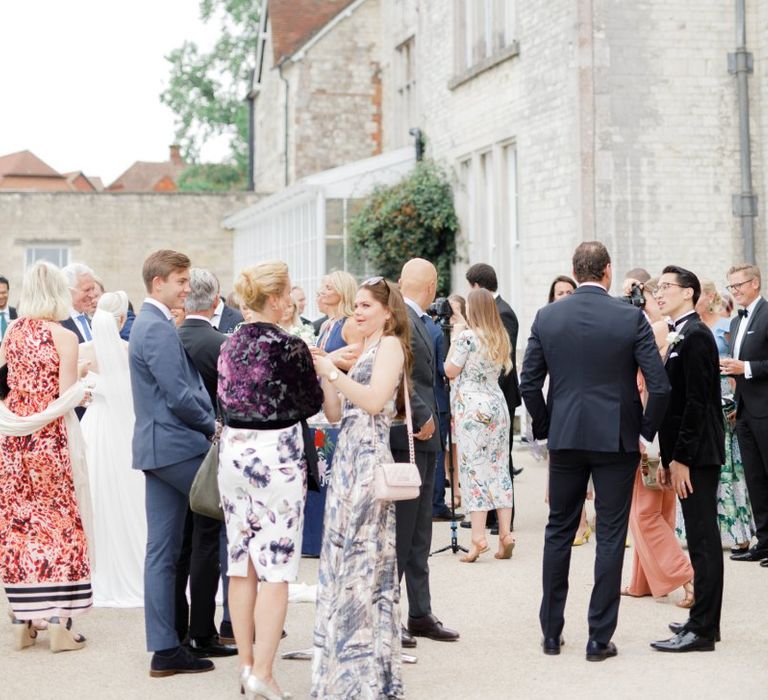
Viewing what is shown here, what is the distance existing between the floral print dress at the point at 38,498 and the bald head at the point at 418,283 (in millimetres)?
1964

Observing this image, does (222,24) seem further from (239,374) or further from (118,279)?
(239,374)

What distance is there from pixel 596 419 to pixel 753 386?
10.8ft

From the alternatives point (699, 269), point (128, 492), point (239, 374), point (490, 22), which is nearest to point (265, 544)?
point (239, 374)

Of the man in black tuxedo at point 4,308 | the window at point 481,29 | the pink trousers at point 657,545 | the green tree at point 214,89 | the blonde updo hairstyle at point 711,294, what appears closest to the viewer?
the pink trousers at point 657,545

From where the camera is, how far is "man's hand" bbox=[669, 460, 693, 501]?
6.18 meters

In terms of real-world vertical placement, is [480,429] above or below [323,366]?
below

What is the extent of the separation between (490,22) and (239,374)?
15008 millimetres

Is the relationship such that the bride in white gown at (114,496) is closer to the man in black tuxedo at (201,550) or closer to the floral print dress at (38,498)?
the floral print dress at (38,498)

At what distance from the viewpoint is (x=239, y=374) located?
523cm

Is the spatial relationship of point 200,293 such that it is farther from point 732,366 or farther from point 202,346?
point 732,366

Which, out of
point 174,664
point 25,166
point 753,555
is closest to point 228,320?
point 174,664

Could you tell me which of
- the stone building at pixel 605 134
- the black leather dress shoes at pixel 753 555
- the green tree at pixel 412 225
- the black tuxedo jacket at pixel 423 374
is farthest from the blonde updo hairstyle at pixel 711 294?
the green tree at pixel 412 225

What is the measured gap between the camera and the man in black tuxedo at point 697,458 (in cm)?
614

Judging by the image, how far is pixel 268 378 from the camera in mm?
5195
